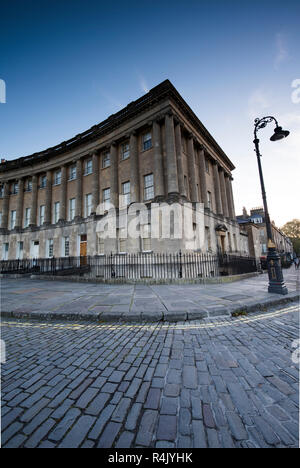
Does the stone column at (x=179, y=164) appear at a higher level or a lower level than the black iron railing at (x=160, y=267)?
higher

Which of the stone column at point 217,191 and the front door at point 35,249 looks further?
the front door at point 35,249

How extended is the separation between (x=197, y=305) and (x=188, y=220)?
9.64 m

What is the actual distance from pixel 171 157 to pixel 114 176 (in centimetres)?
608

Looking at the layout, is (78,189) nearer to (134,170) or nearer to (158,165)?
(134,170)

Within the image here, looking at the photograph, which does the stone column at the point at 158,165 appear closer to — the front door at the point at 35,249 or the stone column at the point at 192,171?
the stone column at the point at 192,171

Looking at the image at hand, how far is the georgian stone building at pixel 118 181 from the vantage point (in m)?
14.1

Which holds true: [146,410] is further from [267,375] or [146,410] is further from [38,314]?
[38,314]

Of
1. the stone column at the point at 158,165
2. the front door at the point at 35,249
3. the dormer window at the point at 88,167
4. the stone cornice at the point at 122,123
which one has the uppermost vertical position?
the stone cornice at the point at 122,123

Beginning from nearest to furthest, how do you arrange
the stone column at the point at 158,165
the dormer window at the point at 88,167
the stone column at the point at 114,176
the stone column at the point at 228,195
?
the stone column at the point at 158,165, the stone column at the point at 114,176, the dormer window at the point at 88,167, the stone column at the point at 228,195

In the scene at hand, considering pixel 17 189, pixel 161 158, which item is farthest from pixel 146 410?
pixel 17 189

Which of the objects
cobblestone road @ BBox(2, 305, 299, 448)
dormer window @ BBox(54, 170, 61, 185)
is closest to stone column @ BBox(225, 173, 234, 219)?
dormer window @ BBox(54, 170, 61, 185)

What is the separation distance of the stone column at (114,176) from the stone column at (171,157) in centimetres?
562

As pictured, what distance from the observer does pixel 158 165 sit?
1390cm

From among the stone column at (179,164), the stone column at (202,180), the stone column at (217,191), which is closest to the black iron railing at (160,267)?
the stone column at (179,164)
